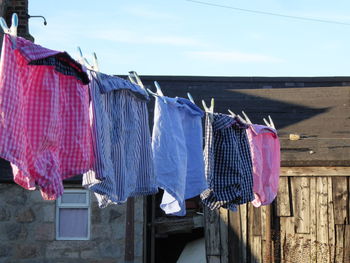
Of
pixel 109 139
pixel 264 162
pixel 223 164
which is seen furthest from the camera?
pixel 264 162

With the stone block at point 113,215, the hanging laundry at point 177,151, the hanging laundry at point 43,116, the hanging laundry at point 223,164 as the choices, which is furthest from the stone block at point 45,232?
the hanging laundry at point 43,116

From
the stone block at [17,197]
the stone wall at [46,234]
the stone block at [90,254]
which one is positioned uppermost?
the stone block at [17,197]

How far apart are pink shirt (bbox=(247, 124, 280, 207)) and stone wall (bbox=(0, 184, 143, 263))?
15.5 ft

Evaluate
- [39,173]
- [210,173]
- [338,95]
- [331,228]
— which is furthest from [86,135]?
[338,95]

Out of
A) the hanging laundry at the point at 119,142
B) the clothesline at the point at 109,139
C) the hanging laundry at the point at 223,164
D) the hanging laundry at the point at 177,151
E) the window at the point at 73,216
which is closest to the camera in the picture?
the clothesline at the point at 109,139

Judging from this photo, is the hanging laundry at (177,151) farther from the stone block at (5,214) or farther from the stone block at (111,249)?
the stone block at (5,214)

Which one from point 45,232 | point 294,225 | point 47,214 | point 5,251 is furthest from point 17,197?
point 294,225

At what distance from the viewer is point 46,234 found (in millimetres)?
12297

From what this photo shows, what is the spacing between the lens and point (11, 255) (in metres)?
12.2

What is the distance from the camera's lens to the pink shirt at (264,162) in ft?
24.2

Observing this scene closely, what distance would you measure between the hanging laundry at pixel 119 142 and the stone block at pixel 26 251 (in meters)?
6.83

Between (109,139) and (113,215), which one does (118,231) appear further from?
(109,139)

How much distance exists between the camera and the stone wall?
40.0 feet

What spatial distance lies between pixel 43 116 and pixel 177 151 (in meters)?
1.55
